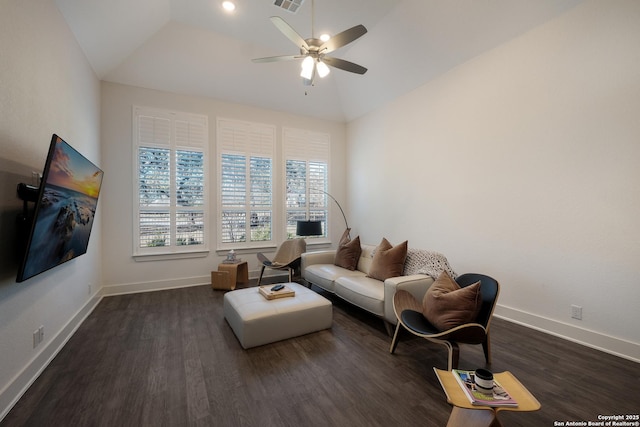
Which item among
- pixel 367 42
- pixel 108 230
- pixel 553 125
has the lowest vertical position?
pixel 108 230

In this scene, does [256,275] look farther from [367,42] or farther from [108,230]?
[367,42]

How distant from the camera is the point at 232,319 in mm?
2836

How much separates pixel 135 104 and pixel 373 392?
5.15 m

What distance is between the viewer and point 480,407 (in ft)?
4.17

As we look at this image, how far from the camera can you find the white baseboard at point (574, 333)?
2.34 m

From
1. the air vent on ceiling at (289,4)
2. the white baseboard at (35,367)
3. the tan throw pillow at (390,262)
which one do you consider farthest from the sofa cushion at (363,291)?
the air vent on ceiling at (289,4)

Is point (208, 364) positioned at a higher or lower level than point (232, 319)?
lower

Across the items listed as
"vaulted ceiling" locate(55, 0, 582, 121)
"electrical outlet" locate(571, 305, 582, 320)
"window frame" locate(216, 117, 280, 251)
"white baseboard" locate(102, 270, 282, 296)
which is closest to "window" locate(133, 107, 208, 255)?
"window frame" locate(216, 117, 280, 251)

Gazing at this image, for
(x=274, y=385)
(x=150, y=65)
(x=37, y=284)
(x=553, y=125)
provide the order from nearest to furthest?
(x=274, y=385), (x=37, y=284), (x=553, y=125), (x=150, y=65)

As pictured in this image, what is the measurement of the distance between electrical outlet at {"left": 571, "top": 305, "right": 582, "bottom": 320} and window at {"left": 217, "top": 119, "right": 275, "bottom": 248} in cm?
452

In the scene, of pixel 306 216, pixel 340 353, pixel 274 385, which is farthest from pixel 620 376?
pixel 306 216

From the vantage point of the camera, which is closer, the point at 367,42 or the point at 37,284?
the point at 37,284

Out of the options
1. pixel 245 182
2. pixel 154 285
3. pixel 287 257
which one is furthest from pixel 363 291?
pixel 154 285

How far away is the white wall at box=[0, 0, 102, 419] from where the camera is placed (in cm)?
177
